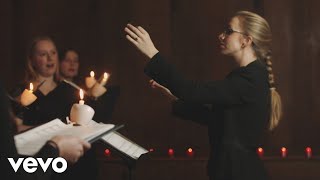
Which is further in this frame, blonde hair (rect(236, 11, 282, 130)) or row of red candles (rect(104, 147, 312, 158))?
row of red candles (rect(104, 147, 312, 158))

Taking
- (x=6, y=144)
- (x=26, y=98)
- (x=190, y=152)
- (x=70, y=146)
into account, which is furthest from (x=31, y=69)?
(x=6, y=144)

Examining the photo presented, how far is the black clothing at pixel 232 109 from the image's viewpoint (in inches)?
84.0


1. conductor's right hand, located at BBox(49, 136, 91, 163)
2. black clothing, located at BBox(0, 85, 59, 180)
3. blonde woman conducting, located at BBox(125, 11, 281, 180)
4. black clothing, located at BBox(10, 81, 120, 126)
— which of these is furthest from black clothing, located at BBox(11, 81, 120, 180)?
black clothing, located at BBox(0, 85, 59, 180)

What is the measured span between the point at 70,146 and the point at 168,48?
2979 mm

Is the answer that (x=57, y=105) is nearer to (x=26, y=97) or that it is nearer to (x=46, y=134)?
(x=26, y=97)

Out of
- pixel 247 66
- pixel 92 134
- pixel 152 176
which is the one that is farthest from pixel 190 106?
pixel 152 176

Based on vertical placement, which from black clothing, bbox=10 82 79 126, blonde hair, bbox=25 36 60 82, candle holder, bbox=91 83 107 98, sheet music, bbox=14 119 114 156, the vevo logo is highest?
blonde hair, bbox=25 36 60 82

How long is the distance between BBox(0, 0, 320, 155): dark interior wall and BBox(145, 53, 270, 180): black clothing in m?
2.13

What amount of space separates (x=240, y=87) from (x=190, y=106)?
0.42 m

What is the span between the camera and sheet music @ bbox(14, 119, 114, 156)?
1.47m

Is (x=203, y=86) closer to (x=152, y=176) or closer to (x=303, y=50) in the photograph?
(x=152, y=176)

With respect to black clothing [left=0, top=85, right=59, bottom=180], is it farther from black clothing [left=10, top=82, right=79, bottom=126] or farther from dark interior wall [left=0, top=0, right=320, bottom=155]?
dark interior wall [left=0, top=0, right=320, bottom=155]

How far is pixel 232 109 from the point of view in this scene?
2203mm

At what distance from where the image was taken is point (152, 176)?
407 cm
